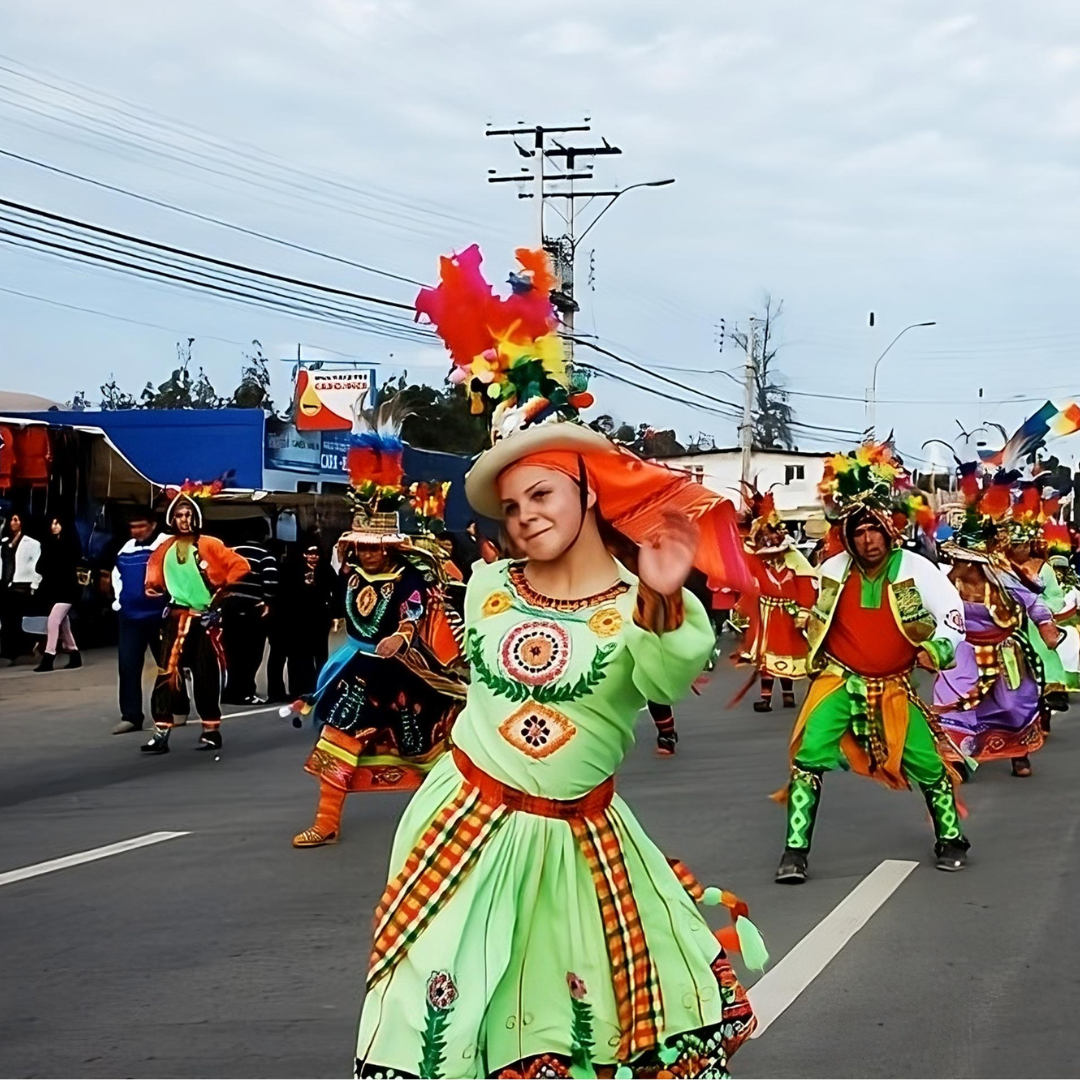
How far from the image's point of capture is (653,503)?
3633mm

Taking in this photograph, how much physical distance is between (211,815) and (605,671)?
6144mm

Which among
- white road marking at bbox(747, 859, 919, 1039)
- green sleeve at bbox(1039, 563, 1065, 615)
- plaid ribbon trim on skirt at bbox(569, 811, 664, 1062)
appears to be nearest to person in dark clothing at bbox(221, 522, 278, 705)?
green sleeve at bbox(1039, 563, 1065, 615)

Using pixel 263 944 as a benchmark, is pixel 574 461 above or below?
above

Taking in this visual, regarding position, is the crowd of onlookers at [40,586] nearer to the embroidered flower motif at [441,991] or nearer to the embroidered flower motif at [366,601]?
the embroidered flower motif at [366,601]

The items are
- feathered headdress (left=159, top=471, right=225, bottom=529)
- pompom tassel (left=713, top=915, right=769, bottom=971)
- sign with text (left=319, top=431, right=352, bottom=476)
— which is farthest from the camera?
sign with text (left=319, top=431, right=352, bottom=476)

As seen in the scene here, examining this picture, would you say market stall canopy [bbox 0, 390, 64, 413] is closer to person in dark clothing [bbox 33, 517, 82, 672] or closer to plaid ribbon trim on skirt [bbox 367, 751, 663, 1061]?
person in dark clothing [bbox 33, 517, 82, 672]

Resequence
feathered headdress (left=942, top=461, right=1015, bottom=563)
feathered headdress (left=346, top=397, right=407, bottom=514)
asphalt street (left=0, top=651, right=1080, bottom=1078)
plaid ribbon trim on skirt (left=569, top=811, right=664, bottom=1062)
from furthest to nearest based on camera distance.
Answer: feathered headdress (left=942, top=461, right=1015, bottom=563) < feathered headdress (left=346, top=397, right=407, bottom=514) < asphalt street (left=0, top=651, right=1080, bottom=1078) < plaid ribbon trim on skirt (left=569, top=811, right=664, bottom=1062)

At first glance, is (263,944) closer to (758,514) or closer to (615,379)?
(758,514)

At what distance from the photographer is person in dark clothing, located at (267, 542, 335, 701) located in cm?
1536

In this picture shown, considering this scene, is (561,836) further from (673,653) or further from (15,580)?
(15,580)

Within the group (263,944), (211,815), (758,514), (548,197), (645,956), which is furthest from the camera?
(548,197)

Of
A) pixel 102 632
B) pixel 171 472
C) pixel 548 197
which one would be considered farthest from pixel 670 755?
pixel 548 197

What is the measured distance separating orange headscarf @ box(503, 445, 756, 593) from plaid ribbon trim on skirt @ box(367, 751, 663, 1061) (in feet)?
2.11

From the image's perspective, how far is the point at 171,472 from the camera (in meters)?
23.1
